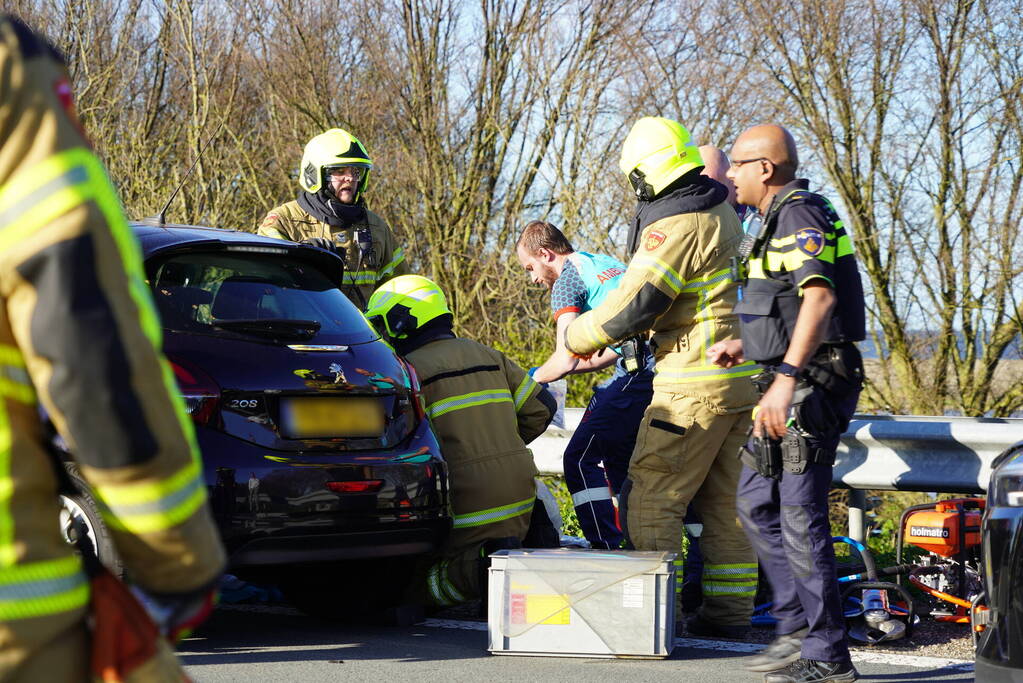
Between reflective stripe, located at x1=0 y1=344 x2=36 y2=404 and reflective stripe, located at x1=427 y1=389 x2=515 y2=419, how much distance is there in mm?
4165

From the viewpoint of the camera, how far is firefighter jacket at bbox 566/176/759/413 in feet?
16.8

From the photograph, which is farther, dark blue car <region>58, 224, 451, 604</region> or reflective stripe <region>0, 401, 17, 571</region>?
dark blue car <region>58, 224, 451, 604</region>

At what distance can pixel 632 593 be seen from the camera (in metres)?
4.84

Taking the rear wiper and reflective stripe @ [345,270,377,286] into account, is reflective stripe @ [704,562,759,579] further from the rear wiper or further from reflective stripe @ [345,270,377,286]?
reflective stripe @ [345,270,377,286]

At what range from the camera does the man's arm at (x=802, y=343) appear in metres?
4.27

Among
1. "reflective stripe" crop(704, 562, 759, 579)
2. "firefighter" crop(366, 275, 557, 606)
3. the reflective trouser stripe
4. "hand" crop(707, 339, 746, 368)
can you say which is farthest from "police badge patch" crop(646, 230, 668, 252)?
the reflective trouser stripe

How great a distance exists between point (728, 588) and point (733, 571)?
3.1 inches

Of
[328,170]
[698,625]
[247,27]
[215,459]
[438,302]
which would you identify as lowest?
[698,625]

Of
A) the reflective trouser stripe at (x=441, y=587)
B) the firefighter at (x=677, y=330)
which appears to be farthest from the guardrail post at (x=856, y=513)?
the reflective trouser stripe at (x=441, y=587)

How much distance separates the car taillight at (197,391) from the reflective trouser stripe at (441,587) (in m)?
1.46

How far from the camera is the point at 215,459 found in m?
4.66

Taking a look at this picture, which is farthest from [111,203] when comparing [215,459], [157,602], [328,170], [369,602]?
[328,170]

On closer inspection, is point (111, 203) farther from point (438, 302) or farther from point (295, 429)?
point (438, 302)

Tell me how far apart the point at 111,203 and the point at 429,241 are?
37.8 ft
